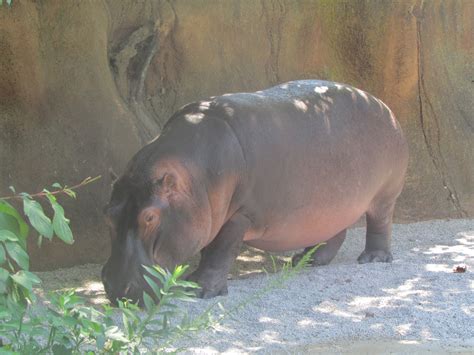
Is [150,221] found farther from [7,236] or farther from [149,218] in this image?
[7,236]

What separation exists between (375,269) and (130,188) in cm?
211

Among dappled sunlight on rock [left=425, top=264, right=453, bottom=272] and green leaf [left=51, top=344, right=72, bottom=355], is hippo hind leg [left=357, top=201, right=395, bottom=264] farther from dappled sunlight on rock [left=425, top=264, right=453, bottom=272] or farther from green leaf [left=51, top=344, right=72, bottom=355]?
green leaf [left=51, top=344, right=72, bottom=355]

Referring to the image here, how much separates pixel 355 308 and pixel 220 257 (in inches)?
41.0

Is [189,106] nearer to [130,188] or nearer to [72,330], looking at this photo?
[130,188]

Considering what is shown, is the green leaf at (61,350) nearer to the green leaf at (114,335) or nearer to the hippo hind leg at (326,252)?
the green leaf at (114,335)

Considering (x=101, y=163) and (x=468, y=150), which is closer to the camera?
(x=101, y=163)

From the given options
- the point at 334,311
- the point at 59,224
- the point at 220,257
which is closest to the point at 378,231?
the point at 220,257

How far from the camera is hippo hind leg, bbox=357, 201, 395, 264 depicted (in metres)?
7.16

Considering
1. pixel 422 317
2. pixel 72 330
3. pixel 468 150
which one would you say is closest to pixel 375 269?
pixel 422 317

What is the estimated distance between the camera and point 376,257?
7082 mm

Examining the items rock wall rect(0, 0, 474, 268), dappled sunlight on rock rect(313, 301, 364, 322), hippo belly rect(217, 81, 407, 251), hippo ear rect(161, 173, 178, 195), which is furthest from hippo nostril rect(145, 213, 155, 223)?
rock wall rect(0, 0, 474, 268)

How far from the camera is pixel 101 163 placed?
705cm

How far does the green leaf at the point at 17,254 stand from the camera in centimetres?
272

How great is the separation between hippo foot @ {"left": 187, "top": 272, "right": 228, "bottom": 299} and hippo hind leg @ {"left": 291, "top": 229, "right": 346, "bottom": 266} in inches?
47.0
